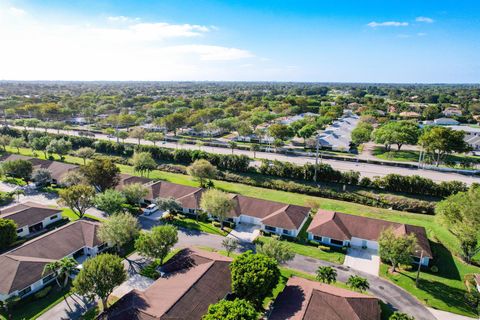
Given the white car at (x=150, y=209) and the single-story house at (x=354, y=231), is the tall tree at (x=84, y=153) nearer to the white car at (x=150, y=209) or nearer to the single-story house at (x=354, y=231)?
the white car at (x=150, y=209)

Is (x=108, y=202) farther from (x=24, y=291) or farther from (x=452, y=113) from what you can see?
(x=452, y=113)

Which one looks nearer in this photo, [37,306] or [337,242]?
[37,306]

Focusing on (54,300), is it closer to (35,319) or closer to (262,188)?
(35,319)

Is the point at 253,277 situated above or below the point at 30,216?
above

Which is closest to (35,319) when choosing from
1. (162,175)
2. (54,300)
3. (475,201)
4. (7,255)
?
(54,300)

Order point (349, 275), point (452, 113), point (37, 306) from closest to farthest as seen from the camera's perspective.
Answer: point (37, 306)
point (349, 275)
point (452, 113)

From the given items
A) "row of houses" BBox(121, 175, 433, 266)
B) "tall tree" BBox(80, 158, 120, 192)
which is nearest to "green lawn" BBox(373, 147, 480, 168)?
"row of houses" BBox(121, 175, 433, 266)

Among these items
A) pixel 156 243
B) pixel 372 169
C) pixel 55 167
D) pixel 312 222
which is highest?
pixel 156 243

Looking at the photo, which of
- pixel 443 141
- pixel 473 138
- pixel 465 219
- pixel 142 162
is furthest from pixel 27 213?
pixel 473 138
